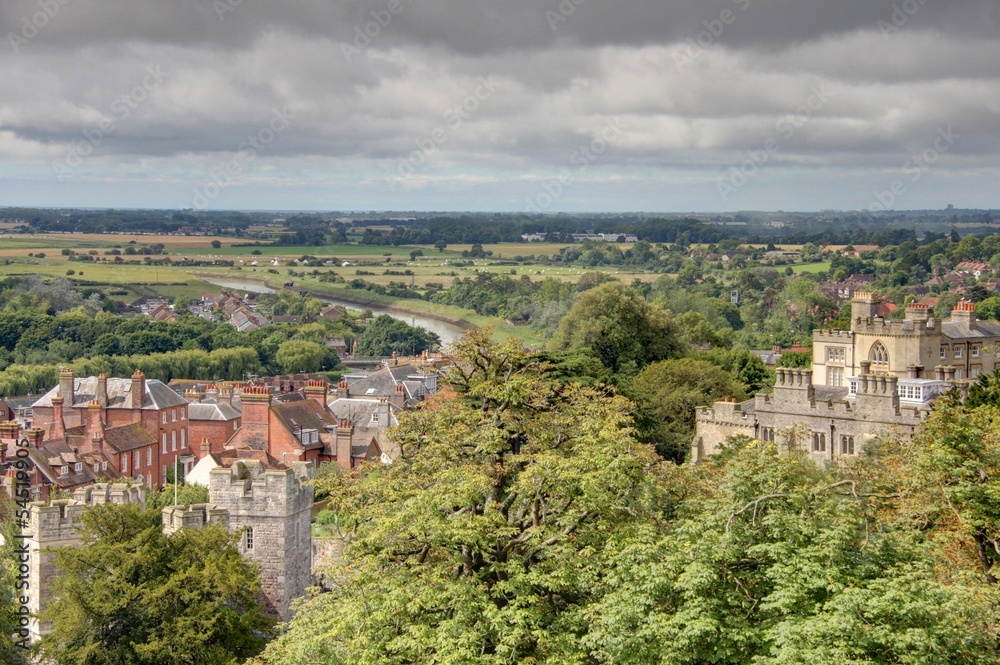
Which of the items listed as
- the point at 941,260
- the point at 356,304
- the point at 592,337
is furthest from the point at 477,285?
the point at 592,337

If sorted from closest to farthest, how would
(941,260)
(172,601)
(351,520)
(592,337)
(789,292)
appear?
1. (351,520)
2. (172,601)
3. (592,337)
4. (789,292)
5. (941,260)

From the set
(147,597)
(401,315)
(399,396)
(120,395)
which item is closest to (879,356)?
(399,396)

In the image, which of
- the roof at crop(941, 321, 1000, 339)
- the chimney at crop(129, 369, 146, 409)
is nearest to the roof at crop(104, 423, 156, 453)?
the chimney at crop(129, 369, 146, 409)

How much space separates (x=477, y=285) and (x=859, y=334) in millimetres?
122473

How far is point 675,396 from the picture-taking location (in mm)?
46375

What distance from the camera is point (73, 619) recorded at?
68.2ft

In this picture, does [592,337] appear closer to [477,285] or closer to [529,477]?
[529,477]

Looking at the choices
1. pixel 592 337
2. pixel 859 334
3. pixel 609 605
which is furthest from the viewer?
pixel 592 337

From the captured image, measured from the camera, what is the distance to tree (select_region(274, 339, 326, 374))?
100125 mm

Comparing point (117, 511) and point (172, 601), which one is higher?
point (117, 511)

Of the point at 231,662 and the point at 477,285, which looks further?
the point at 477,285

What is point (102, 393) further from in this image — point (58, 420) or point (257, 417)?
point (257, 417)

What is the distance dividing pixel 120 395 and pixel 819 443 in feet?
97.3

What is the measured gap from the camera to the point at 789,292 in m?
139
